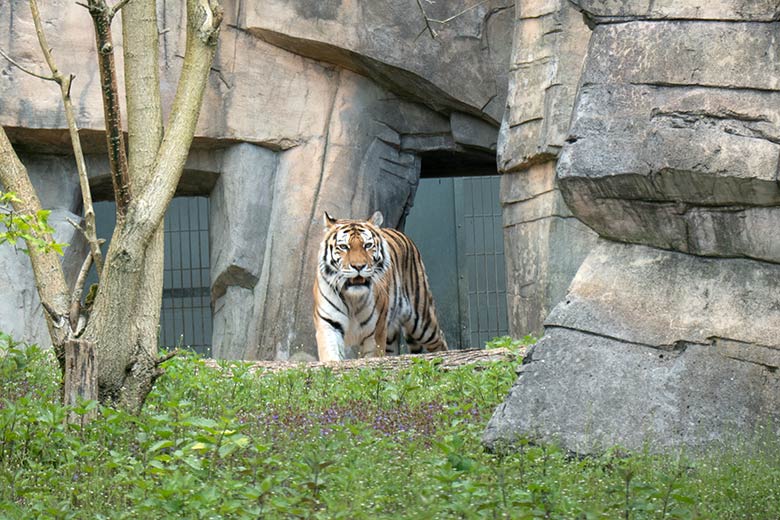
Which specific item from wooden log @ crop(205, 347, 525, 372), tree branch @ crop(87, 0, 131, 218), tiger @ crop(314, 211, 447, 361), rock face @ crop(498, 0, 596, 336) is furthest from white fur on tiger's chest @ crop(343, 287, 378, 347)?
tree branch @ crop(87, 0, 131, 218)

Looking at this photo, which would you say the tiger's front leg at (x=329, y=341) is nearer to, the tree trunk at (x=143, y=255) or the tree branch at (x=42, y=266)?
the tree trunk at (x=143, y=255)

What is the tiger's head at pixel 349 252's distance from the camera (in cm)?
1001

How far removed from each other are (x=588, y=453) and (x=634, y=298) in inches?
26.2

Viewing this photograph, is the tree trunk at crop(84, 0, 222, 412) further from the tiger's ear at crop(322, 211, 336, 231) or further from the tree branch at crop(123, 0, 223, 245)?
the tiger's ear at crop(322, 211, 336, 231)

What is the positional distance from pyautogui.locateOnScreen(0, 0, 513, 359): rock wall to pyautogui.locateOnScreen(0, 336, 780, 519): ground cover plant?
4304 mm

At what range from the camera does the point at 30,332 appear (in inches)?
395

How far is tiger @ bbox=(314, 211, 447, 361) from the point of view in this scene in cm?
991

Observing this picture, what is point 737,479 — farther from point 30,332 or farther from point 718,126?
point 30,332

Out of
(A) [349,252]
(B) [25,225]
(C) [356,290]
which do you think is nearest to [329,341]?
(C) [356,290]

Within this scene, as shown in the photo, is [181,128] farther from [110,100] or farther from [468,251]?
[468,251]

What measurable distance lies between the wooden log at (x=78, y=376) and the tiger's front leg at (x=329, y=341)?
4.60 metres

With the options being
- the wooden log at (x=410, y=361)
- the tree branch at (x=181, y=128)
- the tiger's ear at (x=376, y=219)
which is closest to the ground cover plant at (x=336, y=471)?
the tree branch at (x=181, y=128)

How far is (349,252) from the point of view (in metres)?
9.98

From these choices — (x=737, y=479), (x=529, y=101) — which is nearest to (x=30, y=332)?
(x=529, y=101)
